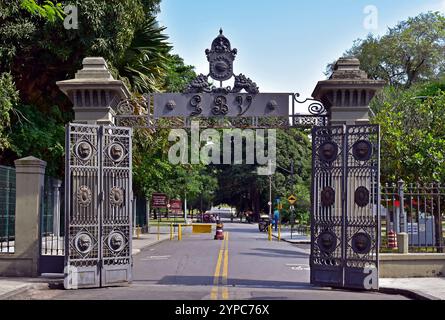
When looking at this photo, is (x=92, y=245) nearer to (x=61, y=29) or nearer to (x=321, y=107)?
(x=321, y=107)

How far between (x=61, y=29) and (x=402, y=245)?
46.9ft

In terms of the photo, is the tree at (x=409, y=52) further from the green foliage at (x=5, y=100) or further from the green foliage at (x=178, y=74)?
the green foliage at (x=5, y=100)

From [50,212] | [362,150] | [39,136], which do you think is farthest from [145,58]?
→ [362,150]

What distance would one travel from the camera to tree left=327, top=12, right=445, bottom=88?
54719 millimetres

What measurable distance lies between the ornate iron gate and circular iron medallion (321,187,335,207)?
452 cm

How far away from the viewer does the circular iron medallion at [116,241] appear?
14.5 m

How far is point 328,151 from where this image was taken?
48.5 ft

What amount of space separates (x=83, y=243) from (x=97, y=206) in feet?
2.93

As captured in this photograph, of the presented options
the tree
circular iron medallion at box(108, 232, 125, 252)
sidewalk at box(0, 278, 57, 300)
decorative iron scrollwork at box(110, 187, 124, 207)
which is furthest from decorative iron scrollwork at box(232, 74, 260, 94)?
the tree

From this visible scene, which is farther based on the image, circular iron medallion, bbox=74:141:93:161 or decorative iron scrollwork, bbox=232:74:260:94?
decorative iron scrollwork, bbox=232:74:260:94

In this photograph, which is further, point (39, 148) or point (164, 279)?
point (39, 148)

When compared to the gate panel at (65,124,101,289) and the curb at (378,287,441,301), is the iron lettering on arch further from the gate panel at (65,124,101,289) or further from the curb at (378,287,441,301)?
the curb at (378,287,441,301)

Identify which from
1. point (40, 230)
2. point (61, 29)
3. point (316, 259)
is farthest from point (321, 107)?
point (61, 29)

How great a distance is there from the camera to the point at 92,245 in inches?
564
